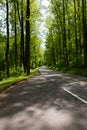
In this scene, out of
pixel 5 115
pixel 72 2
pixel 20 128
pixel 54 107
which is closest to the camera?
pixel 20 128

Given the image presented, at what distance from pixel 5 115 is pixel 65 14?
4666cm

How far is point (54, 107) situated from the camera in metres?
10.3

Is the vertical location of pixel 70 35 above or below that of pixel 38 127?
above

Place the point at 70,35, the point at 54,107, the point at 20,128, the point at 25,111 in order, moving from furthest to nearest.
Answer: the point at 70,35 → the point at 54,107 → the point at 25,111 → the point at 20,128

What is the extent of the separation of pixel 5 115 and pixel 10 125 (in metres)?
1.44

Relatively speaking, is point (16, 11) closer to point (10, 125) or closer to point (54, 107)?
point (54, 107)

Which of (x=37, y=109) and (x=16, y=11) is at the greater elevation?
(x=16, y=11)

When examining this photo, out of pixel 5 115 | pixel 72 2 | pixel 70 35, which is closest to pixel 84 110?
pixel 5 115

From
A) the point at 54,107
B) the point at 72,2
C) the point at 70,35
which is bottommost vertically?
the point at 54,107

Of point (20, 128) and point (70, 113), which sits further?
point (70, 113)

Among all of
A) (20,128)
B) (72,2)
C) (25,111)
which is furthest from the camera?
(72,2)

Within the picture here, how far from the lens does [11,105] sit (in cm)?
1077

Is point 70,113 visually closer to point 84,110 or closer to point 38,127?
point 84,110

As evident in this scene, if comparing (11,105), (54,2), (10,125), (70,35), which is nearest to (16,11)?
(54,2)
